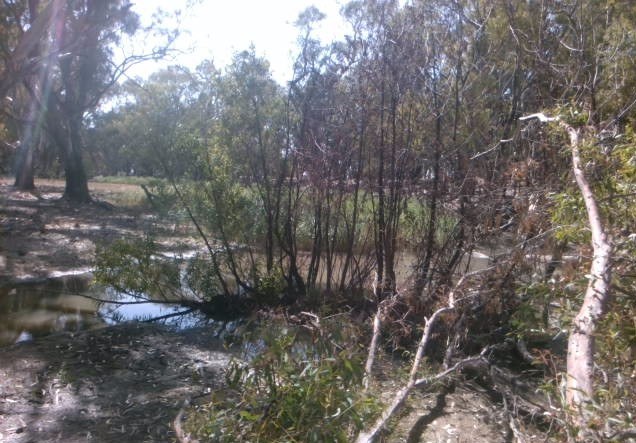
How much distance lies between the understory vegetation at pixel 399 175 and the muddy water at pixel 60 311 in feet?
1.36

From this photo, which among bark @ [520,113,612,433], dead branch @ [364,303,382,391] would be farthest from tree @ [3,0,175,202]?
bark @ [520,113,612,433]

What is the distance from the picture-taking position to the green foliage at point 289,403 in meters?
3.27

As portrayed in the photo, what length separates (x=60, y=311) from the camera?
9289mm

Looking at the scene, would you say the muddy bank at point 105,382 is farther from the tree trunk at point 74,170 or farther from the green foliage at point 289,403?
the tree trunk at point 74,170

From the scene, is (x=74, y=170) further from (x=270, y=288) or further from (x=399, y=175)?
(x=399, y=175)

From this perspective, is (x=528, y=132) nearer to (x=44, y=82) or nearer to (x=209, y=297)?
(x=209, y=297)

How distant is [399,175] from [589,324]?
495cm

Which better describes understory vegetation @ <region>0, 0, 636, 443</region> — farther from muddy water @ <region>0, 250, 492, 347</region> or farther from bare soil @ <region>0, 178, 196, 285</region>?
bare soil @ <region>0, 178, 196, 285</region>

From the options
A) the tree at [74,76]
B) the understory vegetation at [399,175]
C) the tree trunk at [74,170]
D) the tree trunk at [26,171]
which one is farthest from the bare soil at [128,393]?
the tree trunk at [26,171]

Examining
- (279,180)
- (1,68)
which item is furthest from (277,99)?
(1,68)

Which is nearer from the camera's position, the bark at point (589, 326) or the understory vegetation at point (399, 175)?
the bark at point (589, 326)

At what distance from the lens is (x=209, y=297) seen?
30.0 ft

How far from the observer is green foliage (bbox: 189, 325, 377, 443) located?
10.7 ft

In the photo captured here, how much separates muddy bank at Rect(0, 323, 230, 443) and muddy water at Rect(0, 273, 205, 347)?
680 millimetres
